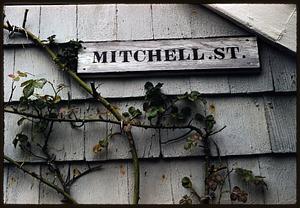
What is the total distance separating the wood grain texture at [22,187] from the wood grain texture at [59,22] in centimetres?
50

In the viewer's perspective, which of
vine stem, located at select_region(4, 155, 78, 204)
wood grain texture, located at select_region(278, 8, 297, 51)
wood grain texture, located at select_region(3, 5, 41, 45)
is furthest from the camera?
wood grain texture, located at select_region(3, 5, 41, 45)

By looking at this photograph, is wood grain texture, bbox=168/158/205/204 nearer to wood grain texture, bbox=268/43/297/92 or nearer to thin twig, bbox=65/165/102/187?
thin twig, bbox=65/165/102/187

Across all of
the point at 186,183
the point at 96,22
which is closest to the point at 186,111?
the point at 186,183

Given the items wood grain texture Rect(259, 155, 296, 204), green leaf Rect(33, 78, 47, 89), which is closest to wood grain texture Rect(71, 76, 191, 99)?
green leaf Rect(33, 78, 47, 89)

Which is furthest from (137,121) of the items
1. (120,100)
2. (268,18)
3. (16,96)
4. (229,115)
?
(268,18)

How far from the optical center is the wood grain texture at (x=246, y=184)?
5.27 feet

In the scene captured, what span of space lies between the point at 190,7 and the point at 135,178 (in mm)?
694

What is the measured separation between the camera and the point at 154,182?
1.63 meters

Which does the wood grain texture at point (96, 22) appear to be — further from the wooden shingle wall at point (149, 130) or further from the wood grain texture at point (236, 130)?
the wood grain texture at point (236, 130)

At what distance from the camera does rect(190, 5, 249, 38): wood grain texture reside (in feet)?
5.91

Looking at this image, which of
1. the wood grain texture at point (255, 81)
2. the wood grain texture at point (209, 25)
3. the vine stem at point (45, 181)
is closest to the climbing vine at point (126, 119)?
the vine stem at point (45, 181)

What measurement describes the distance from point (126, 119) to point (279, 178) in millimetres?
562

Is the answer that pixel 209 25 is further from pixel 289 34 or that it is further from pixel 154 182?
pixel 154 182

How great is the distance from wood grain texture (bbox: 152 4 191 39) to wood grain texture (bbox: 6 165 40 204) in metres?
0.67
